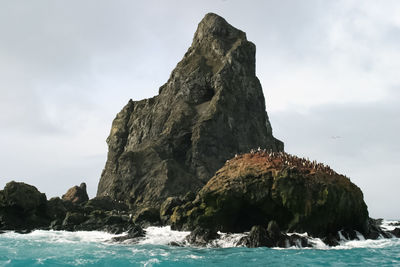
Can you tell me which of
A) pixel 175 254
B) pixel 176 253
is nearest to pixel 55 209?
pixel 176 253

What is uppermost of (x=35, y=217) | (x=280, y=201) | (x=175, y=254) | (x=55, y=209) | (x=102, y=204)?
(x=102, y=204)

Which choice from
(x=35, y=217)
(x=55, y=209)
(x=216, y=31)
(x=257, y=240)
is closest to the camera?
(x=257, y=240)

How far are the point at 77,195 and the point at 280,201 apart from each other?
1838 inches

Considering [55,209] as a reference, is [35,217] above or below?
below

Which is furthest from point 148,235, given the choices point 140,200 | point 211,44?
point 211,44

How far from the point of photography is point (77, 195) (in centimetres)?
6700

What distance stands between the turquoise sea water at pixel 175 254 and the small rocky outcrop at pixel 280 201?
1.92 metres

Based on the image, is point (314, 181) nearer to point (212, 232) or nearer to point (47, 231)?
point (212, 232)

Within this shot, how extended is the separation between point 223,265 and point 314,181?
1259 centimetres

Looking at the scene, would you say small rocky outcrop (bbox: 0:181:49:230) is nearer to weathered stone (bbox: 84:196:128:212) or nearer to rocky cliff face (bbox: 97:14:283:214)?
weathered stone (bbox: 84:196:128:212)

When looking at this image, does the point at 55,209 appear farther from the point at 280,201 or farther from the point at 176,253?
the point at 280,201

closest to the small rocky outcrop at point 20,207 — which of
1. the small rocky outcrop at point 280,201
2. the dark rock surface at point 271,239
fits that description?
the small rocky outcrop at point 280,201

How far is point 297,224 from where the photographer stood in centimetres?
2841

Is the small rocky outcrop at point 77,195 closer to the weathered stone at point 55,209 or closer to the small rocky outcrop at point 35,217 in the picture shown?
the weathered stone at point 55,209
